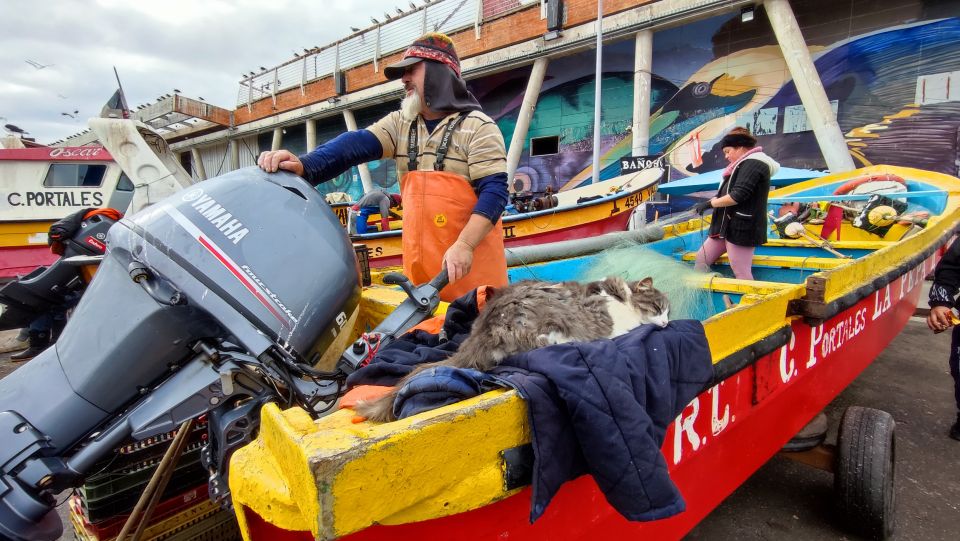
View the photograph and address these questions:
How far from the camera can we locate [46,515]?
1.23 metres

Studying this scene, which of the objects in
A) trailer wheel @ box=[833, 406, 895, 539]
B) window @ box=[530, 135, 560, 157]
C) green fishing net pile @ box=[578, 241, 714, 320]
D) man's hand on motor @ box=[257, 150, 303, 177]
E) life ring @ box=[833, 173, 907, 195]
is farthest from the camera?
window @ box=[530, 135, 560, 157]

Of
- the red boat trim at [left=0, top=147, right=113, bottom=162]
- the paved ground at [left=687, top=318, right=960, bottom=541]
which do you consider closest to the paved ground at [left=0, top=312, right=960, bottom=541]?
the paved ground at [left=687, top=318, right=960, bottom=541]

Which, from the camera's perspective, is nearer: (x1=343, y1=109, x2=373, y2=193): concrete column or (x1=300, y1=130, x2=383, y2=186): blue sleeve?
(x1=300, y1=130, x2=383, y2=186): blue sleeve

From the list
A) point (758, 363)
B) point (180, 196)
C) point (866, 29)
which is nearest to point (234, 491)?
point (180, 196)

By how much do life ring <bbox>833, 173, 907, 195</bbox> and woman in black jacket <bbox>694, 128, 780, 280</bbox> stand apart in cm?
266

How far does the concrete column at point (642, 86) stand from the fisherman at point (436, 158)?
10219mm

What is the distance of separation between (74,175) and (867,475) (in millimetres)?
13214

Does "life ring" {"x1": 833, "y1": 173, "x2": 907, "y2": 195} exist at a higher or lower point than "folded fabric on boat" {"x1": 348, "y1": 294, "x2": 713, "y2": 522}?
higher

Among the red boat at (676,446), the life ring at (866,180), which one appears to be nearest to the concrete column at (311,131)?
the life ring at (866,180)

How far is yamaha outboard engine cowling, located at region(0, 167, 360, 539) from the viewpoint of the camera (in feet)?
4.06

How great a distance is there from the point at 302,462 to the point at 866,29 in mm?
12917

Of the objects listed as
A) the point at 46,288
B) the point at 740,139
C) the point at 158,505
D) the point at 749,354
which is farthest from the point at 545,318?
the point at 46,288

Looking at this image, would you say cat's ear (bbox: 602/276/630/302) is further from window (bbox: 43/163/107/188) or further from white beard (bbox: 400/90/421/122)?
window (bbox: 43/163/107/188)

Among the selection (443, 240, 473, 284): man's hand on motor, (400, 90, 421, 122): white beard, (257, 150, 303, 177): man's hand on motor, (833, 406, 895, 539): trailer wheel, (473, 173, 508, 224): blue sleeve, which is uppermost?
(400, 90, 421, 122): white beard
